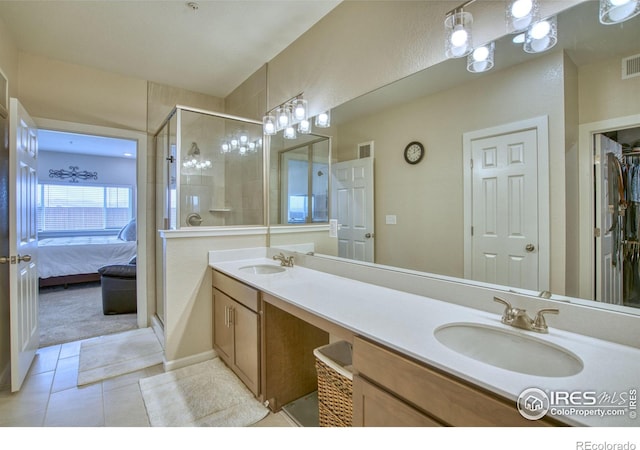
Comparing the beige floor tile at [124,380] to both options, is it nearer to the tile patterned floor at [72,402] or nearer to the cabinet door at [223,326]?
the tile patterned floor at [72,402]

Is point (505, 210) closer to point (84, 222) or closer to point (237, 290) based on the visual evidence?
point (237, 290)

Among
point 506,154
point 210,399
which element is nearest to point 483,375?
point 506,154

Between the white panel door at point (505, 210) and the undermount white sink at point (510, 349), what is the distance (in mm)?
271

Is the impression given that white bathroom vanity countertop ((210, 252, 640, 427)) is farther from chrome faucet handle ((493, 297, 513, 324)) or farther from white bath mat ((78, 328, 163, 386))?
white bath mat ((78, 328, 163, 386))

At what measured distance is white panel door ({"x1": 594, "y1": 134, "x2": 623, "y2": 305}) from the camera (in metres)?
1.05

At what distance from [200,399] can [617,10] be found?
9.27ft

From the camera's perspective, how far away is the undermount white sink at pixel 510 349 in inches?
37.5

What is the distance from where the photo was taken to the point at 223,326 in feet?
7.57

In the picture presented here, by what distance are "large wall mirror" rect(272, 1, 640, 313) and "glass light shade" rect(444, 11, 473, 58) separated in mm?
74

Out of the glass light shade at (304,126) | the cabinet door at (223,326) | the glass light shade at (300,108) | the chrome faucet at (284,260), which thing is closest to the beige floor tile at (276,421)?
the cabinet door at (223,326)

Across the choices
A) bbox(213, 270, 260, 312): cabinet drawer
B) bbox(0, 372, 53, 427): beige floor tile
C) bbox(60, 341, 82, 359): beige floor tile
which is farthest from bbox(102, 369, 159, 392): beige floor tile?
bbox(213, 270, 260, 312): cabinet drawer

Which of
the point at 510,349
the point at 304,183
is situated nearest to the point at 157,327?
the point at 304,183

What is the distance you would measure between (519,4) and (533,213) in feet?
2.84

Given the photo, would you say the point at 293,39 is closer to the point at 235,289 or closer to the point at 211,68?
the point at 211,68
